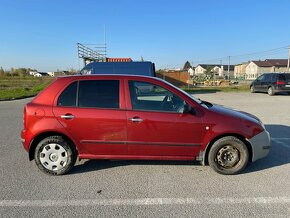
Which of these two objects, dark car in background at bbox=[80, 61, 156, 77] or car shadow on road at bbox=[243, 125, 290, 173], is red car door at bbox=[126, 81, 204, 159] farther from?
dark car in background at bbox=[80, 61, 156, 77]

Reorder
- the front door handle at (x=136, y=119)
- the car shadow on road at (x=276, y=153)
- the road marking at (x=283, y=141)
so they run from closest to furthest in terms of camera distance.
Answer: the front door handle at (x=136, y=119)
the car shadow on road at (x=276, y=153)
the road marking at (x=283, y=141)

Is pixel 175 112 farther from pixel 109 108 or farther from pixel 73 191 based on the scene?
pixel 73 191

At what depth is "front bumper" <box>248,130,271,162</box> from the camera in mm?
3980

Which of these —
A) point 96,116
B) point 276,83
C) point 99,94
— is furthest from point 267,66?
point 96,116

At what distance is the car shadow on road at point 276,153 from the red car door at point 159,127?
1.20m

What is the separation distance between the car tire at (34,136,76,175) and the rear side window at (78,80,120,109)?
76 centimetres

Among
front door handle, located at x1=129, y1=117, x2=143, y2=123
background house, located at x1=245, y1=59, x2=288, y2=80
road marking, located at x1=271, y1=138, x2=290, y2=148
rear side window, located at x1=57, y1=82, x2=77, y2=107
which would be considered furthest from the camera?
background house, located at x1=245, y1=59, x2=288, y2=80

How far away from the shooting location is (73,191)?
135 inches

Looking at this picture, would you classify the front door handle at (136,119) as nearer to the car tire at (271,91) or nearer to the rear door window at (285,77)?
the car tire at (271,91)

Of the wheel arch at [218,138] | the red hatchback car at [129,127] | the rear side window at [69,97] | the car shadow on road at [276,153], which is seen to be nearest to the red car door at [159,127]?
the red hatchback car at [129,127]

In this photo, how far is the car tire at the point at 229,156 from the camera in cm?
396

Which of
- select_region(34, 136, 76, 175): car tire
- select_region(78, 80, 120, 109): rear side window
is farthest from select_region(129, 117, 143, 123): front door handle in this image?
select_region(34, 136, 76, 175): car tire

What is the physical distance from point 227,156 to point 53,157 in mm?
2894

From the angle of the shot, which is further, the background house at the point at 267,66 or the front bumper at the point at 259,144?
the background house at the point at 267,66
